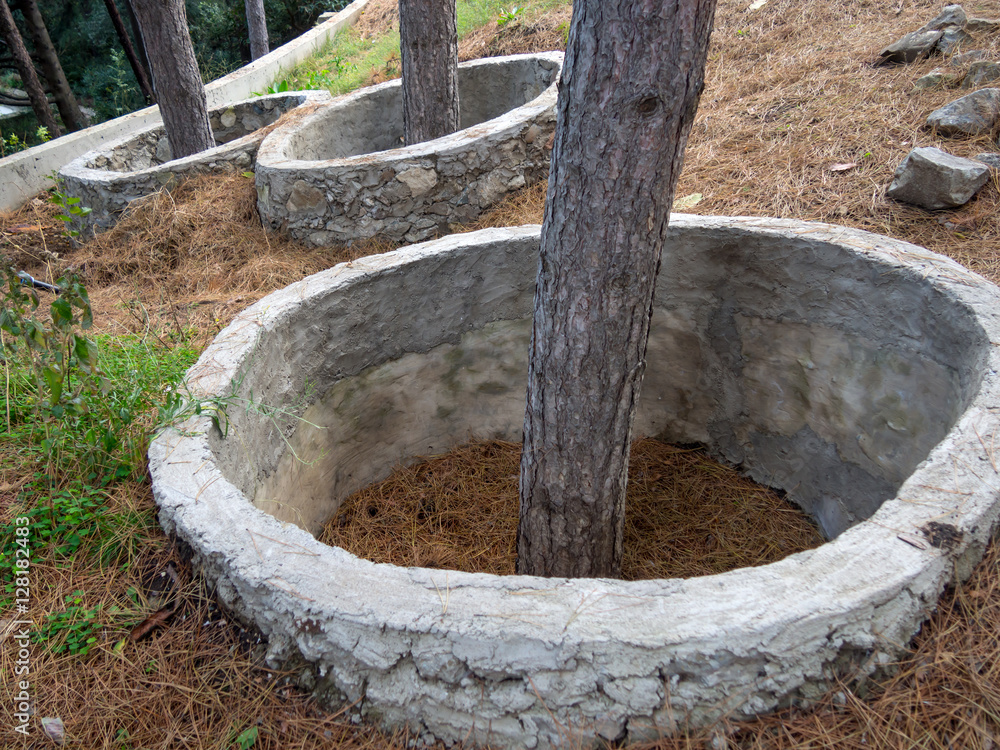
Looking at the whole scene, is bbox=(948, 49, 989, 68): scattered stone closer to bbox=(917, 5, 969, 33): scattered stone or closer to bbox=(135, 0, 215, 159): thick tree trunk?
bbox=(917, 5, 969, 33): scattered stone

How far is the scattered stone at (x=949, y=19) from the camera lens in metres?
4.59

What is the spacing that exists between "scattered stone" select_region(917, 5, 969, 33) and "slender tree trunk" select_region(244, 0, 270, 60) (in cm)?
961

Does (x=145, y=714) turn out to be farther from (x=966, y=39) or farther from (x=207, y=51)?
(x=207, y=51)

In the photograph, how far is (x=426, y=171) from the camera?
4.14 m

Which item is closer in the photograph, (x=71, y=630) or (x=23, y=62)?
(x=71, y=630)

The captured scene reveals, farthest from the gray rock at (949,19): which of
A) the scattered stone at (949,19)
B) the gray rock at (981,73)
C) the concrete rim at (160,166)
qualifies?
the concrete rim at (160,166)

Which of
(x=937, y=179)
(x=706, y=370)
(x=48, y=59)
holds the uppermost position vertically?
(x=937, y=179)

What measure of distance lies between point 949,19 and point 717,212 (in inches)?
99.8

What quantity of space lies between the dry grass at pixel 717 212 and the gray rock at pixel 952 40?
122 millimetres

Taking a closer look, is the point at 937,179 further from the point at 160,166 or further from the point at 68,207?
the point at 160,166

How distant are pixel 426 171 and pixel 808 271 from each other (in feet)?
7.70

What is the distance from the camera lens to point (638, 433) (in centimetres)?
363

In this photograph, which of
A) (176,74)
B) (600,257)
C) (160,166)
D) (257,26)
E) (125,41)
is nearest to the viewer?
(600,257)

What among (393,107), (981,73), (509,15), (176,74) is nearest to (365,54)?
(509,15)
